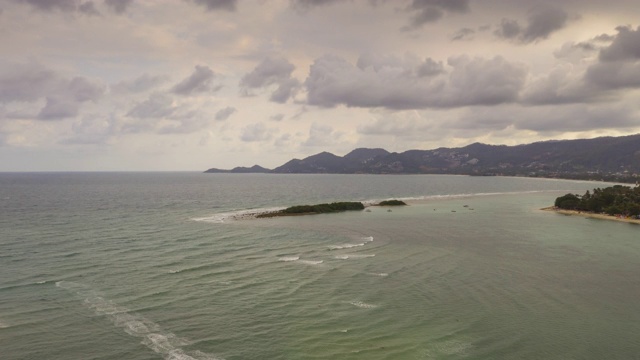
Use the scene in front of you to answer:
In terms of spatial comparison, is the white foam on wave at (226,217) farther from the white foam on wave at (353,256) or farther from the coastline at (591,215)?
the coastline at (591,215)

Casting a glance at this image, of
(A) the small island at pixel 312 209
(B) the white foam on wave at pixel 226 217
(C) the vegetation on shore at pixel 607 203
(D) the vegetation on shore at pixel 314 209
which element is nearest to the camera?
(B) the white foam on wave at pixel 226 217

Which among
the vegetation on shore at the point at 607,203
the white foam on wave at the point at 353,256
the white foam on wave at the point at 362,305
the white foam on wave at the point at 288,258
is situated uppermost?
the vegetation on shore at the point at 607,203

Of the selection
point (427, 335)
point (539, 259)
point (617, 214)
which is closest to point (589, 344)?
point (427, 335)

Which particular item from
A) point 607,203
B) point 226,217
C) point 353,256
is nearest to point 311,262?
point 353,256

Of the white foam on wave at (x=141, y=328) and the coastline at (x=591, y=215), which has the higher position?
the coastline at (x=591, y=215)

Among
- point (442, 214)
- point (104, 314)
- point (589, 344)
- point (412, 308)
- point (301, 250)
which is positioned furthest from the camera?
point (442, 214)

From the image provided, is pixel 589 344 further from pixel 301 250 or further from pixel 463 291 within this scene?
pixel 301 250

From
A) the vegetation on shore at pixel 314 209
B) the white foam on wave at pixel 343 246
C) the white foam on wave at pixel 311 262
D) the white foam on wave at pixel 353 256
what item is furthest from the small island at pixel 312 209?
the white foam on wave at pixel 311 262

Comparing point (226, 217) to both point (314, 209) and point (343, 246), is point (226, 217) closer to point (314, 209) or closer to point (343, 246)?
point (314, 209)
